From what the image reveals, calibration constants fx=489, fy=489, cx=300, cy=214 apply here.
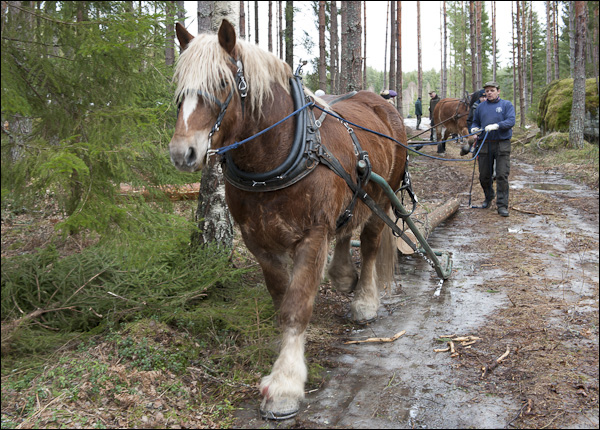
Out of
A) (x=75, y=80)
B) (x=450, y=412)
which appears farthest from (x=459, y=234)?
(x=75, y=80)

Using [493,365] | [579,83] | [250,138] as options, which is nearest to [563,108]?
[579,83]

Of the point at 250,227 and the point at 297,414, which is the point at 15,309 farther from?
the point at 297,414

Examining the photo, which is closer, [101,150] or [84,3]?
[101,150]

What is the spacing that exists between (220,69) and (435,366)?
2534 millimetres

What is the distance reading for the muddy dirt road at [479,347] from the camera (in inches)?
115

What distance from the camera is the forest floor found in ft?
9.14

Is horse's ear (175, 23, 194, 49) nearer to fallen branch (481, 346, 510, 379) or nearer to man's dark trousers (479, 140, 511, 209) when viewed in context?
fallen branch (481, 346, 510, 379)

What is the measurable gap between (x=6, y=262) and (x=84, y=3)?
1.79 m

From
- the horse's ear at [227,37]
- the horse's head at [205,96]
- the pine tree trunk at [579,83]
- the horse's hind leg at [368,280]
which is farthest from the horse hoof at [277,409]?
the pine tree trunk at [579,83]

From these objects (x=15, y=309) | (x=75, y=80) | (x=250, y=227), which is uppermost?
(x=75, y=80)

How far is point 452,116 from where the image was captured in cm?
1622

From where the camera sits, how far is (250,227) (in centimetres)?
337

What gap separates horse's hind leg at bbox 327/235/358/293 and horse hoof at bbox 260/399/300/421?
2.20 m

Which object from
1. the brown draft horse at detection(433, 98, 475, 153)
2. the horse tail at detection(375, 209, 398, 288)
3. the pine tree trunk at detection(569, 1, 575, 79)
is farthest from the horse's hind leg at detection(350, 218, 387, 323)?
the pine tree trunk at detection(569, 1, 575, 79)
